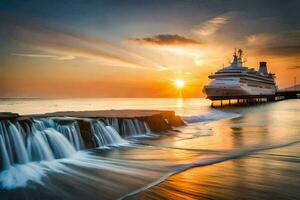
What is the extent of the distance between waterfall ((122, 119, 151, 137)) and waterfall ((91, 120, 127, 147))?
1273 millimetres

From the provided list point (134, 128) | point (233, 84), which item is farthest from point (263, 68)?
point (134, 128)

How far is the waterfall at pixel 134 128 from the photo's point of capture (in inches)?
760

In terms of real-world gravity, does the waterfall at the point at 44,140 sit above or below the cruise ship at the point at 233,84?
below

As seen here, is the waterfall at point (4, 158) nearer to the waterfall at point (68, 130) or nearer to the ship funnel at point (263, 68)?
the waterfall at point (68, 130)

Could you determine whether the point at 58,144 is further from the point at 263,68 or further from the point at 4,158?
the point at 263,68

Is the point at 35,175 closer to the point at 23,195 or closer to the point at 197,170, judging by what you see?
the point at 23,195

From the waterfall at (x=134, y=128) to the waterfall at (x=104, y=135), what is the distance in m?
1.27

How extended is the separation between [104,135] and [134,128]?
3.67m

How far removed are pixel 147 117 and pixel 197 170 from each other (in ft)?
39.3

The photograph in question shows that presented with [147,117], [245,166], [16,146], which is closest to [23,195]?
[16,146]

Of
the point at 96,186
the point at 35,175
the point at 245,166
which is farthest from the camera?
the point at 245,166

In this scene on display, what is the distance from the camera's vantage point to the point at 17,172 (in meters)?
10.3

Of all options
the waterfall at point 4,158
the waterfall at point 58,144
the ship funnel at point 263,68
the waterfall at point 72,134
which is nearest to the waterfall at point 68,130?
the waterfall at point 72,134

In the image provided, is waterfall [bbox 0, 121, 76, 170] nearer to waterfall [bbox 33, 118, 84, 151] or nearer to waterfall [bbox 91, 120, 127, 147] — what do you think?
waterfall [bbox 33, 118, 84, 151]
